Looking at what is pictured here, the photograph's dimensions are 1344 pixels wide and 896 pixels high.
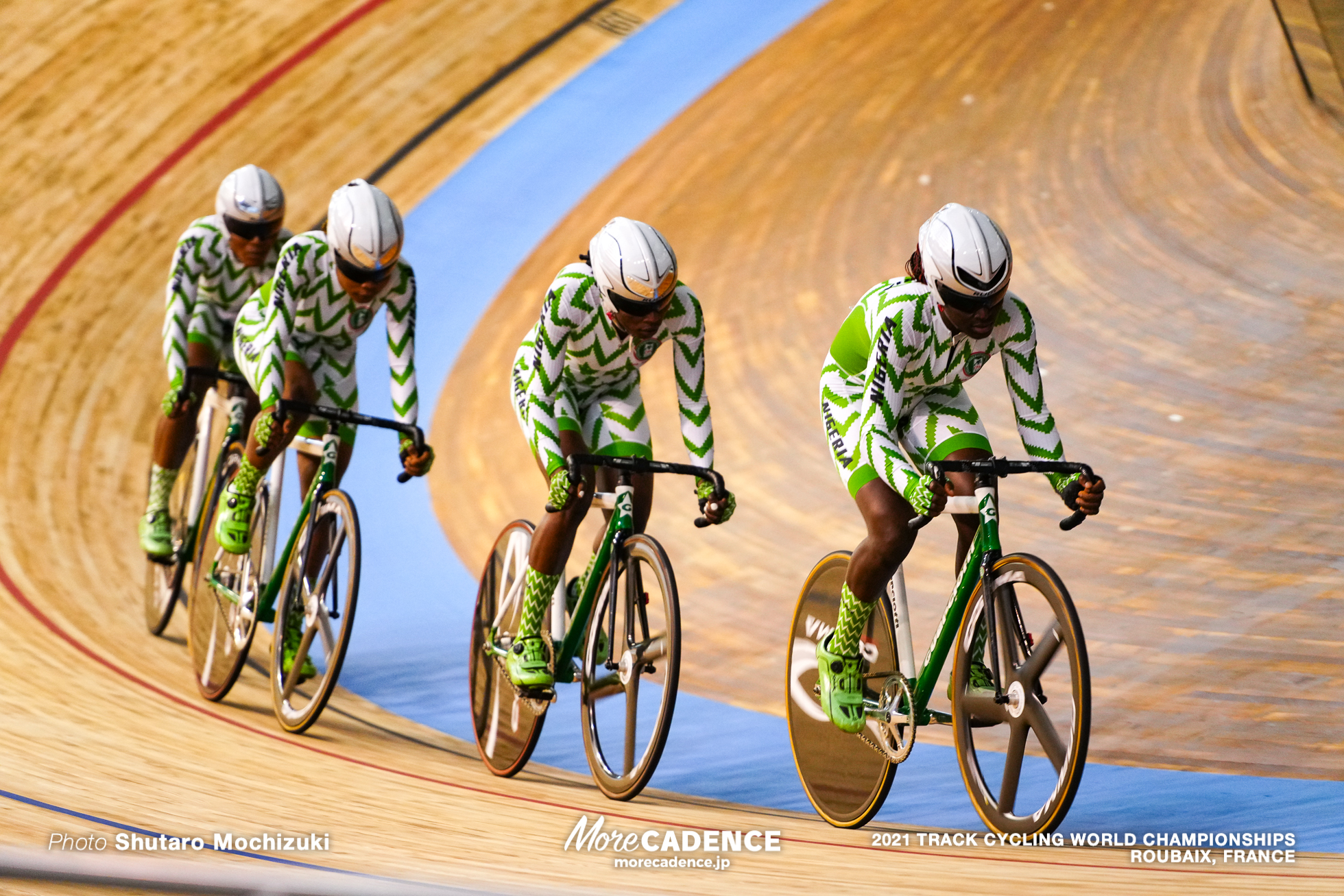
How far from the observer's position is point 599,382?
3.64 metres

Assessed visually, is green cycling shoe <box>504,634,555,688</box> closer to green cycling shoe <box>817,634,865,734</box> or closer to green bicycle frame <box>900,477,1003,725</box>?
green cycling shoe <box>817,634,865,734</box>

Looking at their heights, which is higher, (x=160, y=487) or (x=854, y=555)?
(x=160, y=487)

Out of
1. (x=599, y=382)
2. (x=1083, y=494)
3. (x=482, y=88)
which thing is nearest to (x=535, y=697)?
(x=599, y=382)

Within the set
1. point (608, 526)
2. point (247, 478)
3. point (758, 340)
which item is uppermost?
point (758, 340)

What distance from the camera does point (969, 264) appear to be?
2.84 meters

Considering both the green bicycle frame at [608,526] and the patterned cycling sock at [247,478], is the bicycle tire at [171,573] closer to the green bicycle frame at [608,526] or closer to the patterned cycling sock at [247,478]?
the patterned cycling sock at [247,478]

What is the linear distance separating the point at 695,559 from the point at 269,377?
184 centimetres

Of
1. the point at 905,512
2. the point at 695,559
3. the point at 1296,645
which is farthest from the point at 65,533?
the point at 1296,645

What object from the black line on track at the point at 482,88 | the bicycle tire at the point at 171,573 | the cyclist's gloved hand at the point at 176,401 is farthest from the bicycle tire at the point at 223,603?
the black line on track at the point at 482,88

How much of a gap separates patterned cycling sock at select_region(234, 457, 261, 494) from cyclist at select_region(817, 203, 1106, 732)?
187 cm

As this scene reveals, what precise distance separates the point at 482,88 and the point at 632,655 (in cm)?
621

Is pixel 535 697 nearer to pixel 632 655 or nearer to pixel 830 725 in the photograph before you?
pixel 632 655

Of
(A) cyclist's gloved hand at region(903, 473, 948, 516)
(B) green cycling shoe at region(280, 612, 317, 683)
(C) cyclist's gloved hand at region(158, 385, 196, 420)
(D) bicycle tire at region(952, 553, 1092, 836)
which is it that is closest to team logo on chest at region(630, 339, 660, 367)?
(A) cyclist's gloved hand at region(903, 473, 948, 516)

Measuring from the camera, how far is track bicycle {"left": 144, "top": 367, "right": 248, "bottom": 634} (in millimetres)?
4891
